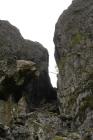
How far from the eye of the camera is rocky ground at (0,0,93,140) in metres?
46.0

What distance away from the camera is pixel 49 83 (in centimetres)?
6238

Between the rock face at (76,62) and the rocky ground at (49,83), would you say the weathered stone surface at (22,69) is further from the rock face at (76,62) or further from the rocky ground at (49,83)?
the rock face at (76,62)

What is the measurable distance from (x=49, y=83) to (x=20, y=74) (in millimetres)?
6593

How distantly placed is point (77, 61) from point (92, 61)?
1.72 m

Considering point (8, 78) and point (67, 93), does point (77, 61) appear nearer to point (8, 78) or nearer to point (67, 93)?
point (67, 93)

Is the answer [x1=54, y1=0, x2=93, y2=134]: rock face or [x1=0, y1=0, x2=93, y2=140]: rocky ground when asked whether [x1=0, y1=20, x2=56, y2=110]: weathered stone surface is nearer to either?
[x1=0, y1=0, x2=93, y2=140]: rocky ground

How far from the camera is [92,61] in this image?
52031 mm

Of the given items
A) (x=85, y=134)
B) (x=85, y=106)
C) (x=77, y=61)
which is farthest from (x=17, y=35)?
(x=85, y=134)

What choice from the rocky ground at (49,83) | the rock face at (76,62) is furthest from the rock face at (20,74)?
the rock face at (76,62)

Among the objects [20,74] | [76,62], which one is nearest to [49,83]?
[20,74]

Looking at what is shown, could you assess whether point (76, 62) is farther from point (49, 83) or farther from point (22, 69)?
point (49, 83)

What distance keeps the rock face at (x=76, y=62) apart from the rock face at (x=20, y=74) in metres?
3.10

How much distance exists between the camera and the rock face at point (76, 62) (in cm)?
4866

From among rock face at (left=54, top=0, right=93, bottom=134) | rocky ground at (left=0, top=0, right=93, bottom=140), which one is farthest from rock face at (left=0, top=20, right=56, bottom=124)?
rock face at (left=54, top=0, right=93, bottom=134)
